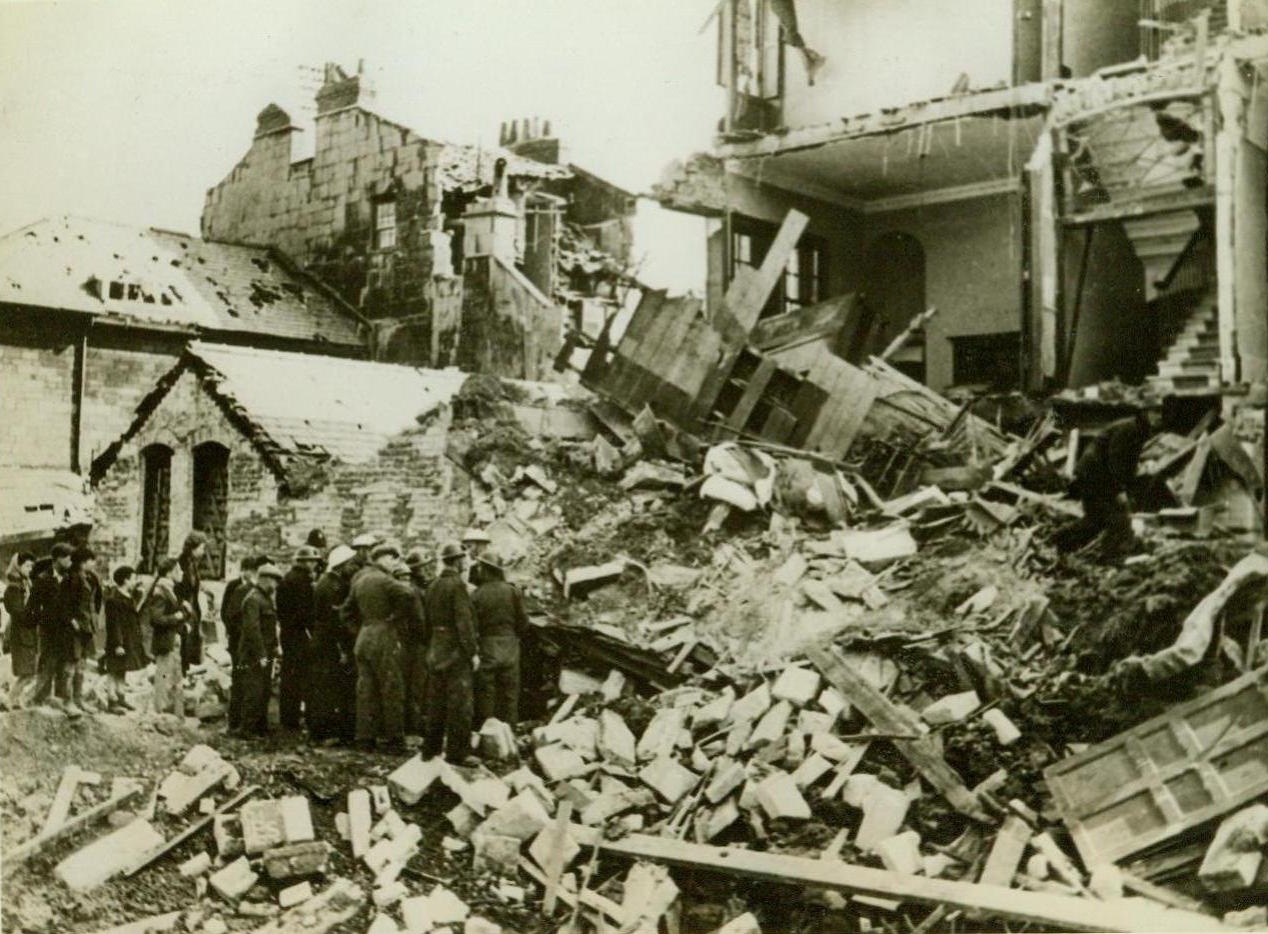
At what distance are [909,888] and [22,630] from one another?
248 inches

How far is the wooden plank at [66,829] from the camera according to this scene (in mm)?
7128

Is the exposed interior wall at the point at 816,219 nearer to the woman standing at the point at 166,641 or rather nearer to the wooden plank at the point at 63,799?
the woman standing at the point at 166,641

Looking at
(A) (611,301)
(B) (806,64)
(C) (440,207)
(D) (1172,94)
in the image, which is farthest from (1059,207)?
(A) (611,301)

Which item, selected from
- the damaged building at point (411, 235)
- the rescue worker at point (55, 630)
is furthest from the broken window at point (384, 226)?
the rescue worker at point (55, 630)

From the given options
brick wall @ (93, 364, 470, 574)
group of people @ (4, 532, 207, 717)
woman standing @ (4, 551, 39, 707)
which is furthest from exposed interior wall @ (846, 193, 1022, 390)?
woman standing @ (4, 551, 39, 707)

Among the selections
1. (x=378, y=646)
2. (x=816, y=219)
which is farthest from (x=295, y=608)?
(x=816, y=219)

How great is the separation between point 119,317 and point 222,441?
13.2ft

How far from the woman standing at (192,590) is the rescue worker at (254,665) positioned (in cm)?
109

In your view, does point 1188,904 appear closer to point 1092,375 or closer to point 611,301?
point 1092,375

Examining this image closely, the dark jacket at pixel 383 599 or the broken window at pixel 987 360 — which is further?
the broken window at pixel 987 360

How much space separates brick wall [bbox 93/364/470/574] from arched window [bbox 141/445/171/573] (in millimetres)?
59

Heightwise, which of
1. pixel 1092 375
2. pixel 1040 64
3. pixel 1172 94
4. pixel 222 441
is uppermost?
pixel 1040 64

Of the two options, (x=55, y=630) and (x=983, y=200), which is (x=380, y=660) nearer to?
(x=55, y=630)

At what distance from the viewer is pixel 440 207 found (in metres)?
19.5
